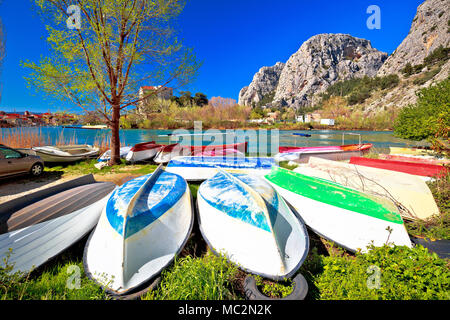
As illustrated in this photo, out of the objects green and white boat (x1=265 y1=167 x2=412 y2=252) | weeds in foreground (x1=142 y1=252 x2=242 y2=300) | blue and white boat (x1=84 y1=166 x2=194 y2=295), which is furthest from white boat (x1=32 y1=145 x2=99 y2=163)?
green and white boat (x1=265 y1=167 x2=412 y2=252)

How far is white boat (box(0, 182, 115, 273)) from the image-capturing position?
2.37 metres

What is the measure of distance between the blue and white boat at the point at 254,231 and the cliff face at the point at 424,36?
8281 centimetres

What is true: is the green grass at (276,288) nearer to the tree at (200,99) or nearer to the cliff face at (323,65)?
the tree at (200,99)

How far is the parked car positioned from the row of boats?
479 centimetres

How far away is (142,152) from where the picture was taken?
31.0 ft

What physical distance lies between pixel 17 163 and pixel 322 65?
412 feet

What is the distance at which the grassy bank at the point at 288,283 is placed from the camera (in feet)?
5.91

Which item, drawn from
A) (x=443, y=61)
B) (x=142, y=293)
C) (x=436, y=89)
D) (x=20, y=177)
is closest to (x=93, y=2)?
(x=20, y=177)

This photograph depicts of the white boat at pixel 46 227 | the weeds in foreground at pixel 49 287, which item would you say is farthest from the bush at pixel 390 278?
the white boat at pixel 46 227

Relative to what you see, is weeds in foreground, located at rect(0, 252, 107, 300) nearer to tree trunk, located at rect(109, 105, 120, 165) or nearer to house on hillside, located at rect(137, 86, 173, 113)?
tree trunk, located at rect(109, 105, 120, 165)

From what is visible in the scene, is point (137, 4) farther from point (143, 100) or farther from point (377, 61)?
point (377, 61)

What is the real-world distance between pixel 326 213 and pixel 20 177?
10537 mm

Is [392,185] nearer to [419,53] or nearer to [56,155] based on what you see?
[56,155]

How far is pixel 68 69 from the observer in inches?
279
